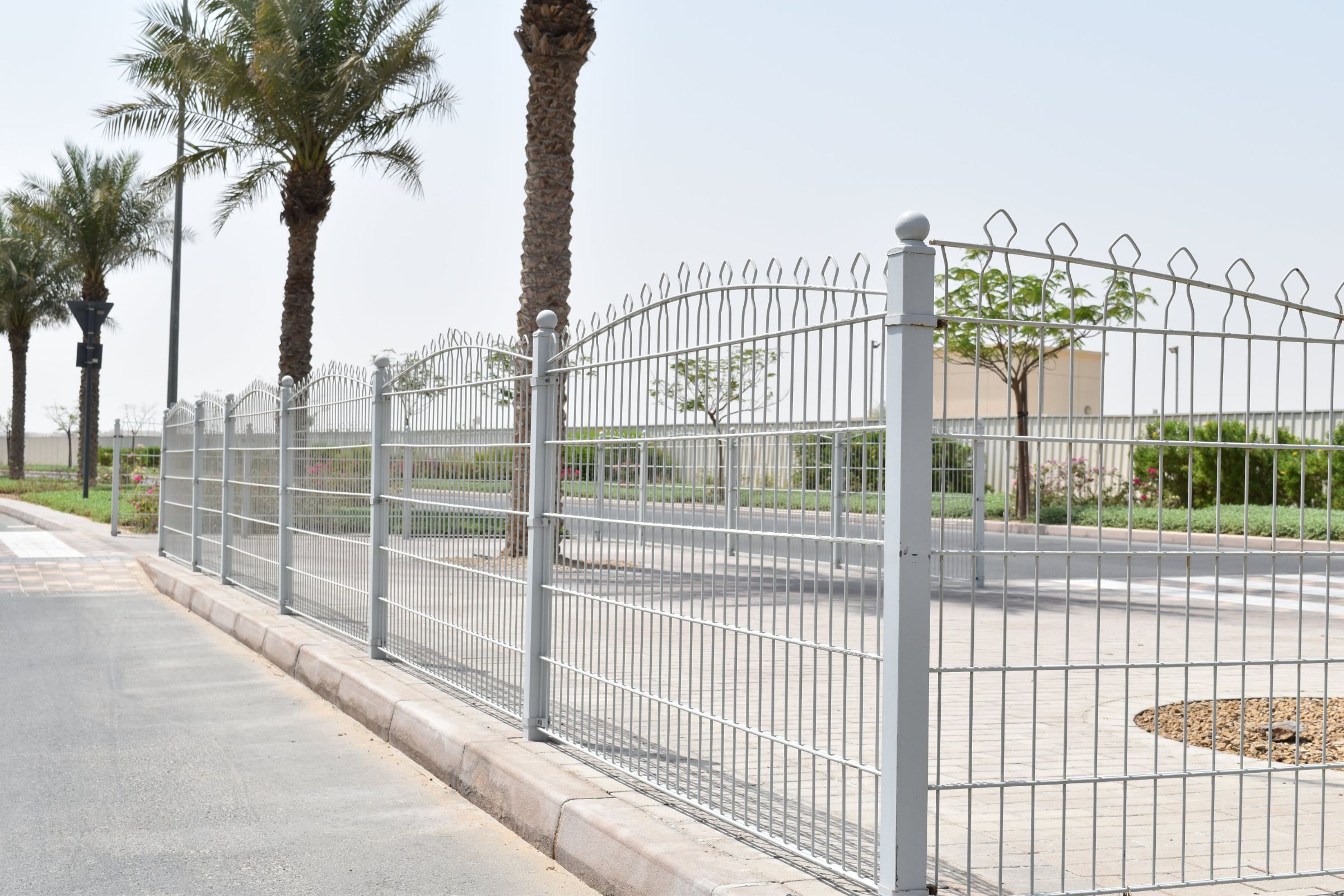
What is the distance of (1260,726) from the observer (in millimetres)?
6586

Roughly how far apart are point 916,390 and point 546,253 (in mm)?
11476

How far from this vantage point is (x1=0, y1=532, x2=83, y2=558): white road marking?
1762 centimetres

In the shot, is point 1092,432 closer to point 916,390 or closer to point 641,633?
point 916,390

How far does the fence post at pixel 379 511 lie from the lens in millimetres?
7988

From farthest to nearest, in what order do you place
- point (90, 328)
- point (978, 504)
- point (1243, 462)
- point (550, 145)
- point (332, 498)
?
point (90, 328), point (550, 145), point (978, 504), point (332, 498), point (1243, 462)

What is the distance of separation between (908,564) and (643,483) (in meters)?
1.68

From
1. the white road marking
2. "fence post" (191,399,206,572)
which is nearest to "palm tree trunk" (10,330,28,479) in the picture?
the white road marking

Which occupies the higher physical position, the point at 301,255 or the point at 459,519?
the point at 301,255

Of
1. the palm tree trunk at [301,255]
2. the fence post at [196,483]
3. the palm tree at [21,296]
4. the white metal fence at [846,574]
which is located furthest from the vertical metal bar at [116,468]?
the palm tree at [21,296]

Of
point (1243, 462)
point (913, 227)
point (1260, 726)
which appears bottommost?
point (1260, 726)

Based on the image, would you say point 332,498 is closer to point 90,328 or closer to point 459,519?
point 459,519

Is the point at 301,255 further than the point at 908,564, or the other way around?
the point at 301,255

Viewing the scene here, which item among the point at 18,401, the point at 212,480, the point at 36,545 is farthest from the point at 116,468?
the point at 18,401

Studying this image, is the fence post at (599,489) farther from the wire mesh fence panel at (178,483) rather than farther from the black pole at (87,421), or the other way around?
the black pole at (87,421)
